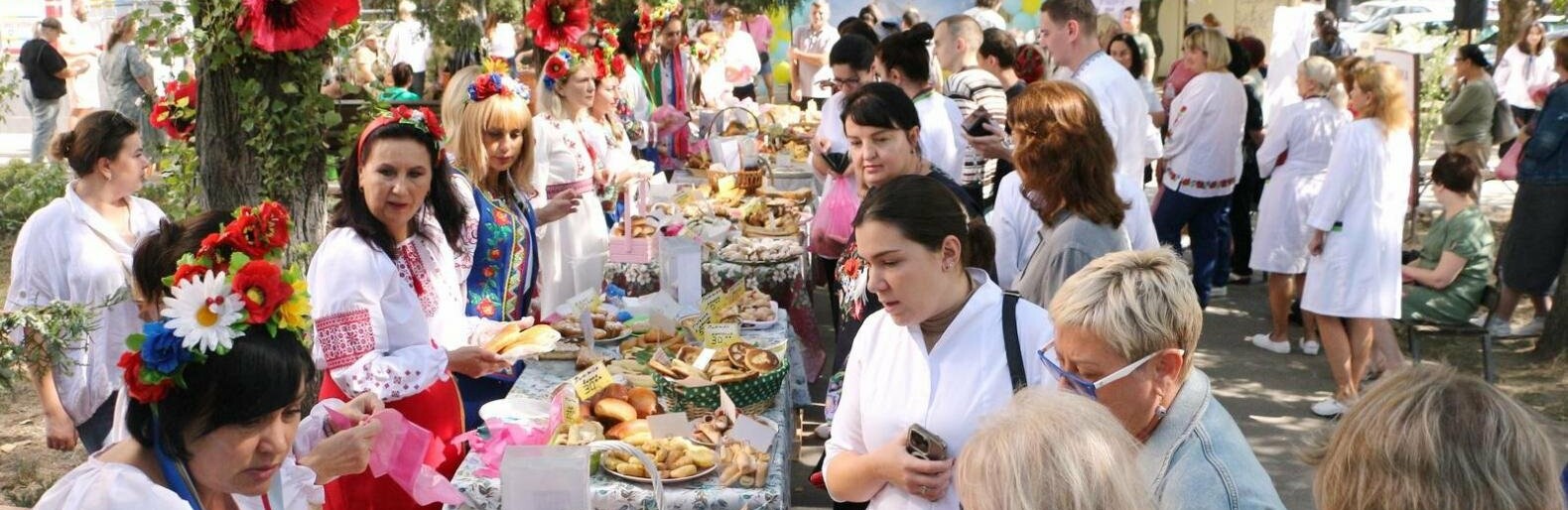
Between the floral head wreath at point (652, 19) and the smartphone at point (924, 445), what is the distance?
666cm

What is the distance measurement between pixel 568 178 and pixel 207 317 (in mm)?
3873

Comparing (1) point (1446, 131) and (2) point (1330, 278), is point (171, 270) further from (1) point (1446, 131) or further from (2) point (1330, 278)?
(1) point (1446, 131)

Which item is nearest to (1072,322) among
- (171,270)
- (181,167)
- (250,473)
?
(250,473)

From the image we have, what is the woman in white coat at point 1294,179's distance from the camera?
727 cm

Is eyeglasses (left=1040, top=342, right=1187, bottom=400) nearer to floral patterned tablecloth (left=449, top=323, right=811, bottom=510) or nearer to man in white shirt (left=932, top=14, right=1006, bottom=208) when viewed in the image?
floral patterned tablecloth (left=449, top=323, right=811, bottom=510)

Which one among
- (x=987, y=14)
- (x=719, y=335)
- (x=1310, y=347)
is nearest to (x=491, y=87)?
(x=719, y=335)

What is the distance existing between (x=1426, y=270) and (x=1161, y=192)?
6.34 feet

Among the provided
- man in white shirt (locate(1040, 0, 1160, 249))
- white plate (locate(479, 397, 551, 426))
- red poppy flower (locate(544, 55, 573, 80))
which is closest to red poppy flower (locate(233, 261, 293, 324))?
white plate (locate(479, 397, 551, 426))

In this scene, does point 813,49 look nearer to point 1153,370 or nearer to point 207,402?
point 1153,370

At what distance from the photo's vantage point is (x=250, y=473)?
221 cm

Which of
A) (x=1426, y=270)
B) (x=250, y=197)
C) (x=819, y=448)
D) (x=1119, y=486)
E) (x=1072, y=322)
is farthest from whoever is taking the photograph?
(x=1426, y=270)

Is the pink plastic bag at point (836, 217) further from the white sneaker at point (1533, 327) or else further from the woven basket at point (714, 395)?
the white sneaker at point (1533, 327)

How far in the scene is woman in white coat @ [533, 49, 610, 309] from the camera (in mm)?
5969

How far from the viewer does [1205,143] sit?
7789 mm
